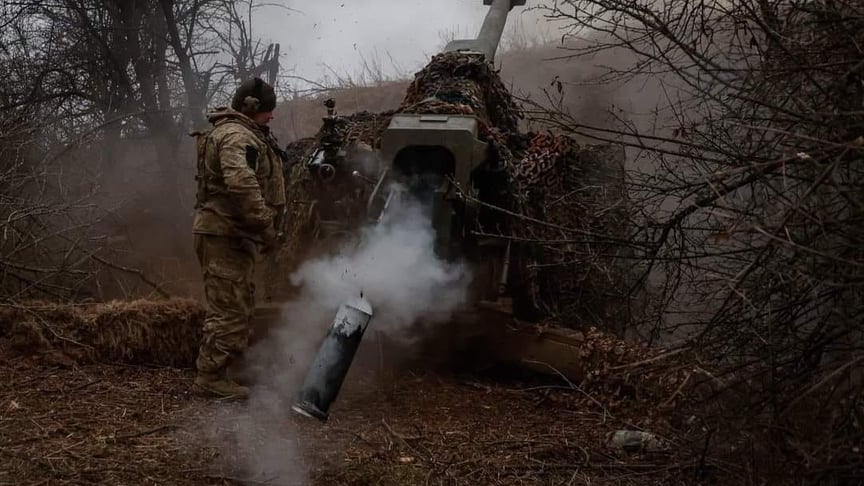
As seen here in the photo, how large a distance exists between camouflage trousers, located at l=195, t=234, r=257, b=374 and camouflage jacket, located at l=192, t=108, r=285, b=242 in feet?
0.31

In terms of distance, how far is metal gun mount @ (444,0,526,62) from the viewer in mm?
8820

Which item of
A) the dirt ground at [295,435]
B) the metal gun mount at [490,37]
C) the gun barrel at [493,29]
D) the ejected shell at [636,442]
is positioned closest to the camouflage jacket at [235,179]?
the dirt ground at [295,435]

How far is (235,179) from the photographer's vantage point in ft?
17.4

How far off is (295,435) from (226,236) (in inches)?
54.2

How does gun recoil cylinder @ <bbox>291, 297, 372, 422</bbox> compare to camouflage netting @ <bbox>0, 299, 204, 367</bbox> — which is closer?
gun recoil cylinder @ <bbox>291, 297, 372, 422</bbox>

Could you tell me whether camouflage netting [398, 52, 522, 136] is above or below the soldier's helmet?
above

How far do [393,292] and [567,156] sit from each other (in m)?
2.58

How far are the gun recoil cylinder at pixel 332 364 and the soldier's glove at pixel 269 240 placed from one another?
0.86 metres

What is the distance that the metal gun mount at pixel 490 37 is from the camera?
28.9 feet

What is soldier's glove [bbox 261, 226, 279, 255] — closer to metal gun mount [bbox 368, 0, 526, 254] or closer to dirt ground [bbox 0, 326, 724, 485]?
metal gun mount [bbox 368, 0, 526, 254]

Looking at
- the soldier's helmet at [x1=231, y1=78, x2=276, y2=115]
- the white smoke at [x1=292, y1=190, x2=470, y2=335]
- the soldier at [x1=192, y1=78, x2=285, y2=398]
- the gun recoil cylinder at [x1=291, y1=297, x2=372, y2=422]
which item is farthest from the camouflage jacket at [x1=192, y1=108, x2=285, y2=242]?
the gun recoil cylinder at [x1=291, y1=297, x2=372, y2=422]

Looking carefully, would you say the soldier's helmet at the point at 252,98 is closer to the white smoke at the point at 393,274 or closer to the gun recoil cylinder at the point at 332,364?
the white smoke at the point at 393,274

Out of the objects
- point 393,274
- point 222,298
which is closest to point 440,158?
point 393,274

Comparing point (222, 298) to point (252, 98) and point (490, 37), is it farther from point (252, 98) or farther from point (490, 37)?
point (490, 37)
